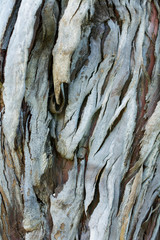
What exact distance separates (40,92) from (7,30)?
198mm

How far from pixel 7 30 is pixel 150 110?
0.51 metres

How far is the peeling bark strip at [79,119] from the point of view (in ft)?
2.47

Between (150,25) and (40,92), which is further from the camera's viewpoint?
(150,25)

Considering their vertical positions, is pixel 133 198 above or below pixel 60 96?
below

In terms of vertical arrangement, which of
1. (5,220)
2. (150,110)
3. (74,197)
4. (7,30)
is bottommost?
(5,220)

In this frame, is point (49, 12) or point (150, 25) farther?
point (150, 25)

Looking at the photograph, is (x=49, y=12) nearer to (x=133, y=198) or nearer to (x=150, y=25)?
(x=150, y=25)

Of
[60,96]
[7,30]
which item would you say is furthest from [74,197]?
[7,30]

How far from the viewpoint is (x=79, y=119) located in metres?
0.83

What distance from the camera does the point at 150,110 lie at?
0.86 metres

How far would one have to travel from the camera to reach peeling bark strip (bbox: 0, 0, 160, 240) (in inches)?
29.6

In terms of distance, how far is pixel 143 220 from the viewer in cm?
87

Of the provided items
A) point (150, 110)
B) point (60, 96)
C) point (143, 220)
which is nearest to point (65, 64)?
point (60, 96)

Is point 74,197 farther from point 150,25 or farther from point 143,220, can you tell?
point 150,25
